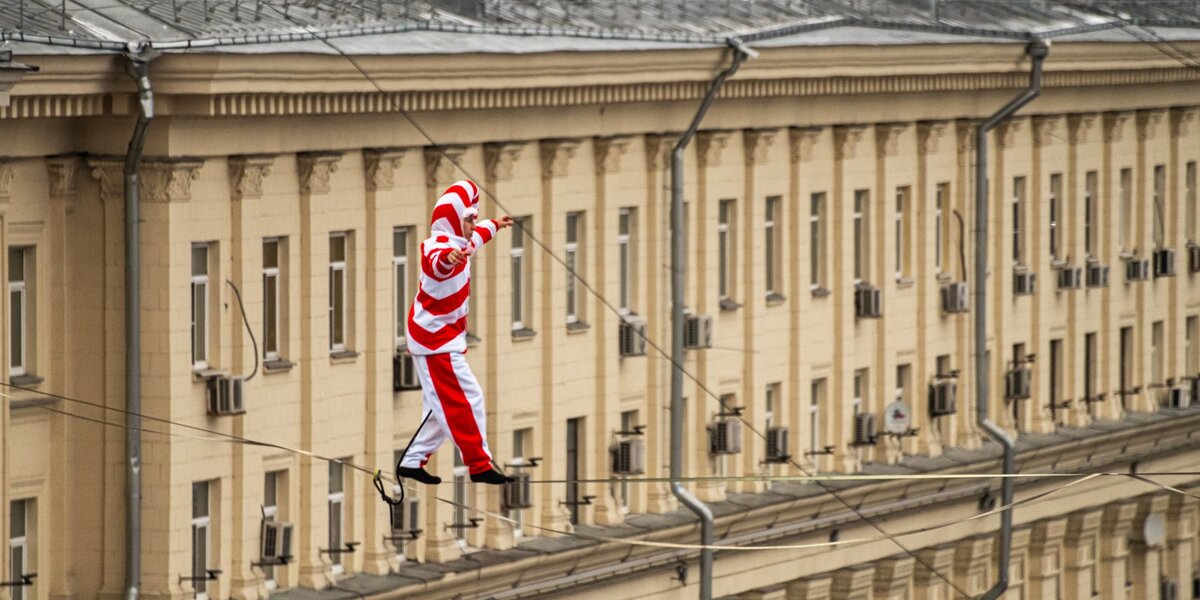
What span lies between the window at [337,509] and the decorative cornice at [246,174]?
3.27 metres

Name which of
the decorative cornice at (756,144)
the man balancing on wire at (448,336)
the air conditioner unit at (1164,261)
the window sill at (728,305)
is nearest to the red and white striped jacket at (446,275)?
the man balancing on wire at (448,336)

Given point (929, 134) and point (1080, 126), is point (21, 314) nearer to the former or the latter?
point (929, 134)

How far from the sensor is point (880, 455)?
49281 millimetres

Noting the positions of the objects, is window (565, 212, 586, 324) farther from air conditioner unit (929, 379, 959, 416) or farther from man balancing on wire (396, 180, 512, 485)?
man balancing on wire (396, 180, 512, 485)

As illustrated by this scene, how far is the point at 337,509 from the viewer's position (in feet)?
125

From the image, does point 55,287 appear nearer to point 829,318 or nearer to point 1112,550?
point 829,318

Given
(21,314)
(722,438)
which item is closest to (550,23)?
(722,438)

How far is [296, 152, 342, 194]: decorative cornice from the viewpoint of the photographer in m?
36.6

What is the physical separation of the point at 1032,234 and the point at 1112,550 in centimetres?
515

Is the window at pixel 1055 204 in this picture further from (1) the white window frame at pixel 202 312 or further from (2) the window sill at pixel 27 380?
(2) the window sill at pixel 27 380

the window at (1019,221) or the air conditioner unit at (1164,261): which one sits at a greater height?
the window at (1019,221)

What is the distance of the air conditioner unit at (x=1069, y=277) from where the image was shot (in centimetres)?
5409

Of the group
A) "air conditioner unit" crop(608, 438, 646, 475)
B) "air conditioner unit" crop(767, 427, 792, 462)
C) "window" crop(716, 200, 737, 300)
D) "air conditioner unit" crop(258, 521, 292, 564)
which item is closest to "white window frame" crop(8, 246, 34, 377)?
"air conditioner unit" crop(258, 521, 292, 564)

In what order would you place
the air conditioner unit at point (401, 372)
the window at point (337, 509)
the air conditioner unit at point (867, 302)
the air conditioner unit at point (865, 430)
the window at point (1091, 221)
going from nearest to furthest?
the window at point (337, 509) < the air conditioner unit at point (401, 372) < the air conditioner unit at point (867, 302) < the air conditioner unit at point (865, 430) < the window at point (1091, 221)
